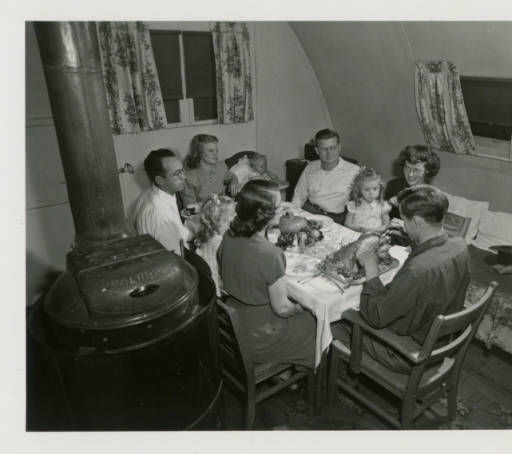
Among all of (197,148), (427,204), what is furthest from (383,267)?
(197,148)

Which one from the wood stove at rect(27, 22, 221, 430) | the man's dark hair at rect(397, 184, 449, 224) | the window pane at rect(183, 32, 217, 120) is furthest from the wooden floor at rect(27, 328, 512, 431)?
the window pane at rect(183, 32, 217, 120)

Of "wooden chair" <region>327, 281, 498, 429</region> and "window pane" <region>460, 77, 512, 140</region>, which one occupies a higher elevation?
"window pane" <region>460, 77, 512, 140</region>

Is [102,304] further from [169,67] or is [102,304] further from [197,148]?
[169,67]

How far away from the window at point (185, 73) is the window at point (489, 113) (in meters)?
3.09

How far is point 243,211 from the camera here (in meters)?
2.34

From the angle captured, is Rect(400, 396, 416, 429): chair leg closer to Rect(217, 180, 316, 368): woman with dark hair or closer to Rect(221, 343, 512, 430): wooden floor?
Rect(221, 343, 512, 430): wooden floor

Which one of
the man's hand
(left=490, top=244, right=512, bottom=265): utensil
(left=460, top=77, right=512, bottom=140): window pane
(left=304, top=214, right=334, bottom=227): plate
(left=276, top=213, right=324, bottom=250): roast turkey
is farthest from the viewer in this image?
(left=460, top=77, right=512, bottom=140): window pane

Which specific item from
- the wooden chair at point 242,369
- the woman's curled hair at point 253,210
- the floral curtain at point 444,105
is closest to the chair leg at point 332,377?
the wooden chair at point 242,369

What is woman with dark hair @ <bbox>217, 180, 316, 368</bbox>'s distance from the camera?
2328 millimetres

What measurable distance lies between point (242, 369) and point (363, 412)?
3.13 feet

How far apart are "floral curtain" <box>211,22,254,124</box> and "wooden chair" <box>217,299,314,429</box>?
379 cm

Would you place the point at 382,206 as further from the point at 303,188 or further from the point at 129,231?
the point at 129,231

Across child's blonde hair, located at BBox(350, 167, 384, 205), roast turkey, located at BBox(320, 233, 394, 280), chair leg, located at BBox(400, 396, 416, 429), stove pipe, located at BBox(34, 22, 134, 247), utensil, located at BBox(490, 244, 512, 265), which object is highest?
stove pipe, located at BBox(34, 22, 134, 247)

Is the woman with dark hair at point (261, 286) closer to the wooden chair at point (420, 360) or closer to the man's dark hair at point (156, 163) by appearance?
the wooden chair at point (420, 360)
